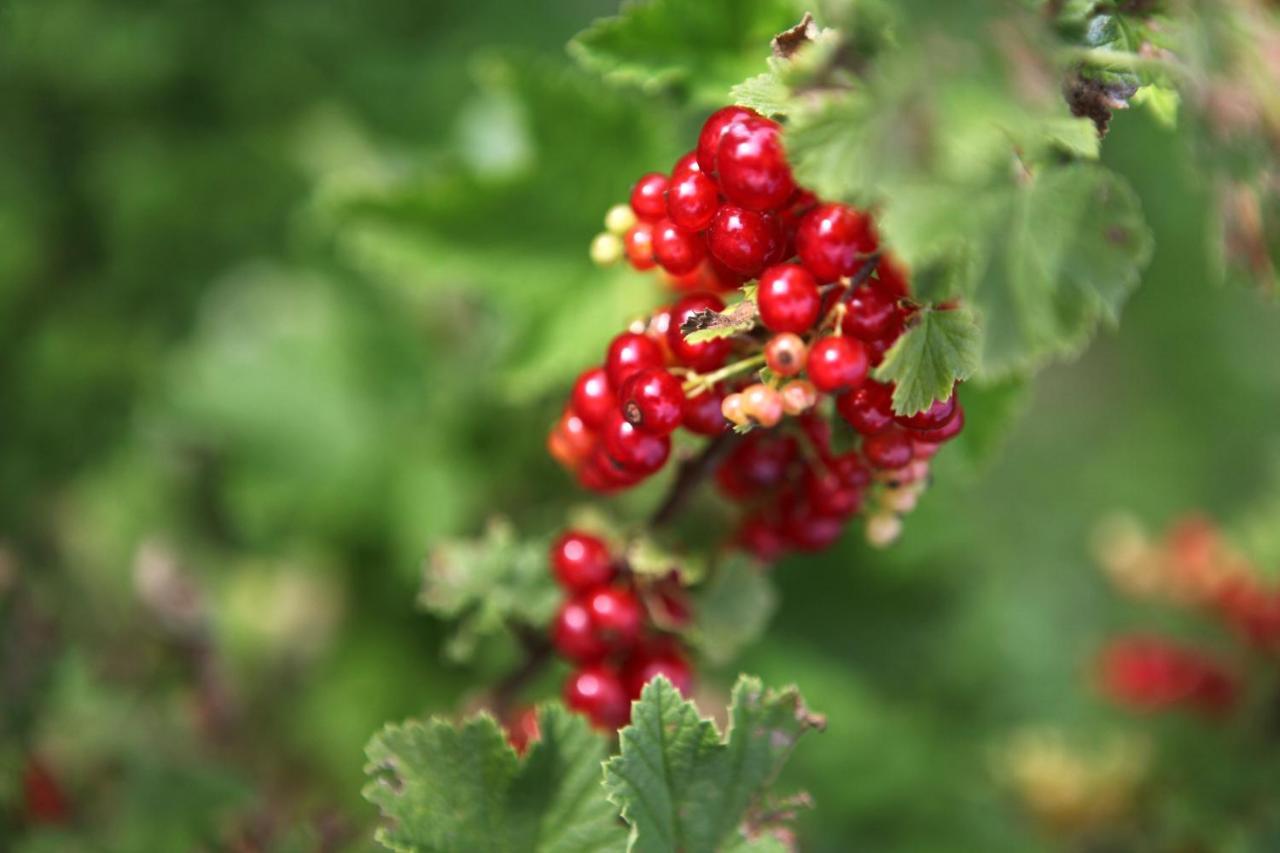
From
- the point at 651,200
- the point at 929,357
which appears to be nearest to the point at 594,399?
the point at 651,200

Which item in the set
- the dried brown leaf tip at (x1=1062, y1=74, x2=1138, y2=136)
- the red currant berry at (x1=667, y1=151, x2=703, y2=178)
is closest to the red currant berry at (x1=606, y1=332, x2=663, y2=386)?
the red currant berry at (x1=667, y1=151, x2=703, y2=178)

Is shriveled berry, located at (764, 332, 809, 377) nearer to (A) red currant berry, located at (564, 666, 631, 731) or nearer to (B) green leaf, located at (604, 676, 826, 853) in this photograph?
(B) green leaf, located at (604, 676, 826, 853)

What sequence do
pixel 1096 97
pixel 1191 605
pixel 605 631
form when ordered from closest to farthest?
pixel 1096 97 → pixel 605 631 → pixel 1191 605

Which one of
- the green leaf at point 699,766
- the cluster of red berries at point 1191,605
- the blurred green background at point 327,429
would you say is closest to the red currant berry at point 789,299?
the green leaf at point 699,766

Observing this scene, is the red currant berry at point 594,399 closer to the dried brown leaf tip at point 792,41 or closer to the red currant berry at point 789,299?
the red currant berry at point 789,299

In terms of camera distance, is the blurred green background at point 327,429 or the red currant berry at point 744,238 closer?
the red currant berry at point 744,238

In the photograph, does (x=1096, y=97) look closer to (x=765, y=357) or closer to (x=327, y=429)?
(x=765, y=357)
